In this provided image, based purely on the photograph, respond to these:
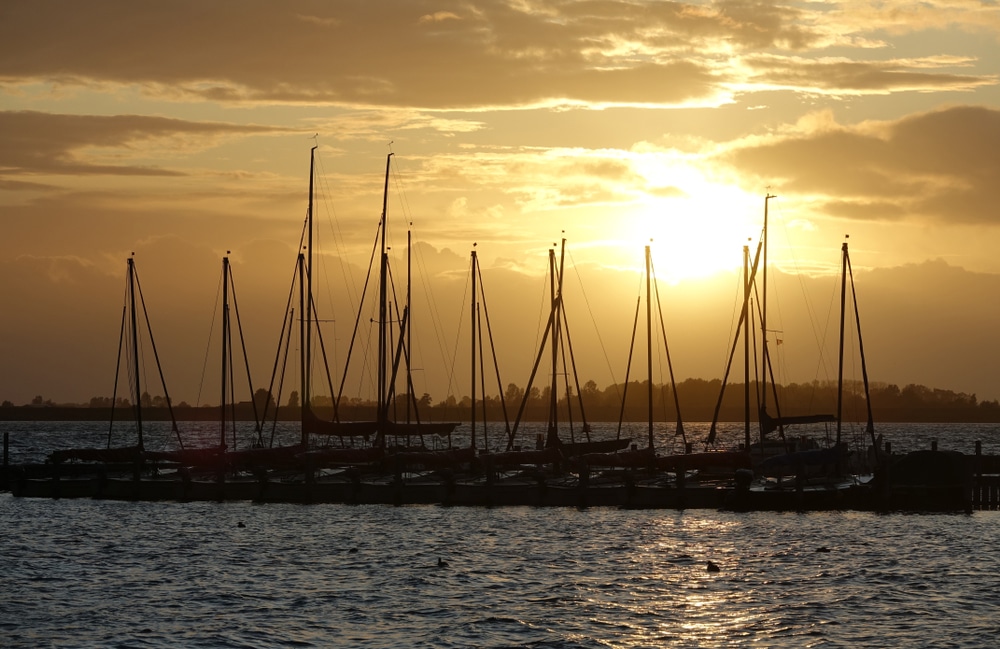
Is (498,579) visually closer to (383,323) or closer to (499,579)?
(499,579)

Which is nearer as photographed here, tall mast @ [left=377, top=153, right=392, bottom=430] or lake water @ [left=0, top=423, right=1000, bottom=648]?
lake water @ [left=0, top=423, right=1000, bottom=648]

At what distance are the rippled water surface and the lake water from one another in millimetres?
107

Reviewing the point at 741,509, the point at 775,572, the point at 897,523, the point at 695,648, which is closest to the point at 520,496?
the point at 741,509

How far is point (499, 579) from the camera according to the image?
39.5 meters

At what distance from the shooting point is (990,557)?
44.2m

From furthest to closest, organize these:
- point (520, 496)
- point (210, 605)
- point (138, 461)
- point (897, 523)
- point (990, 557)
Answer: point (138, 461), point (520, 496), point (897, 523), point (990, 557), point (210, 605)

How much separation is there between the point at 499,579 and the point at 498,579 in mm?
30

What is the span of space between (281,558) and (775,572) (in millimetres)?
16752

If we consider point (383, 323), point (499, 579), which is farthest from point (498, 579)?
point (383, 323)

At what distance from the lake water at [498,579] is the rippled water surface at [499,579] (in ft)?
0.35

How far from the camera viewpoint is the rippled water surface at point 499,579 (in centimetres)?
3061

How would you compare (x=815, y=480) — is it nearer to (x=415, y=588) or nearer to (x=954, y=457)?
(x=954, y=457)

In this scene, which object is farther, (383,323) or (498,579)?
(383,323)

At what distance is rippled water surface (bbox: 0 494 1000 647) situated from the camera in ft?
100
